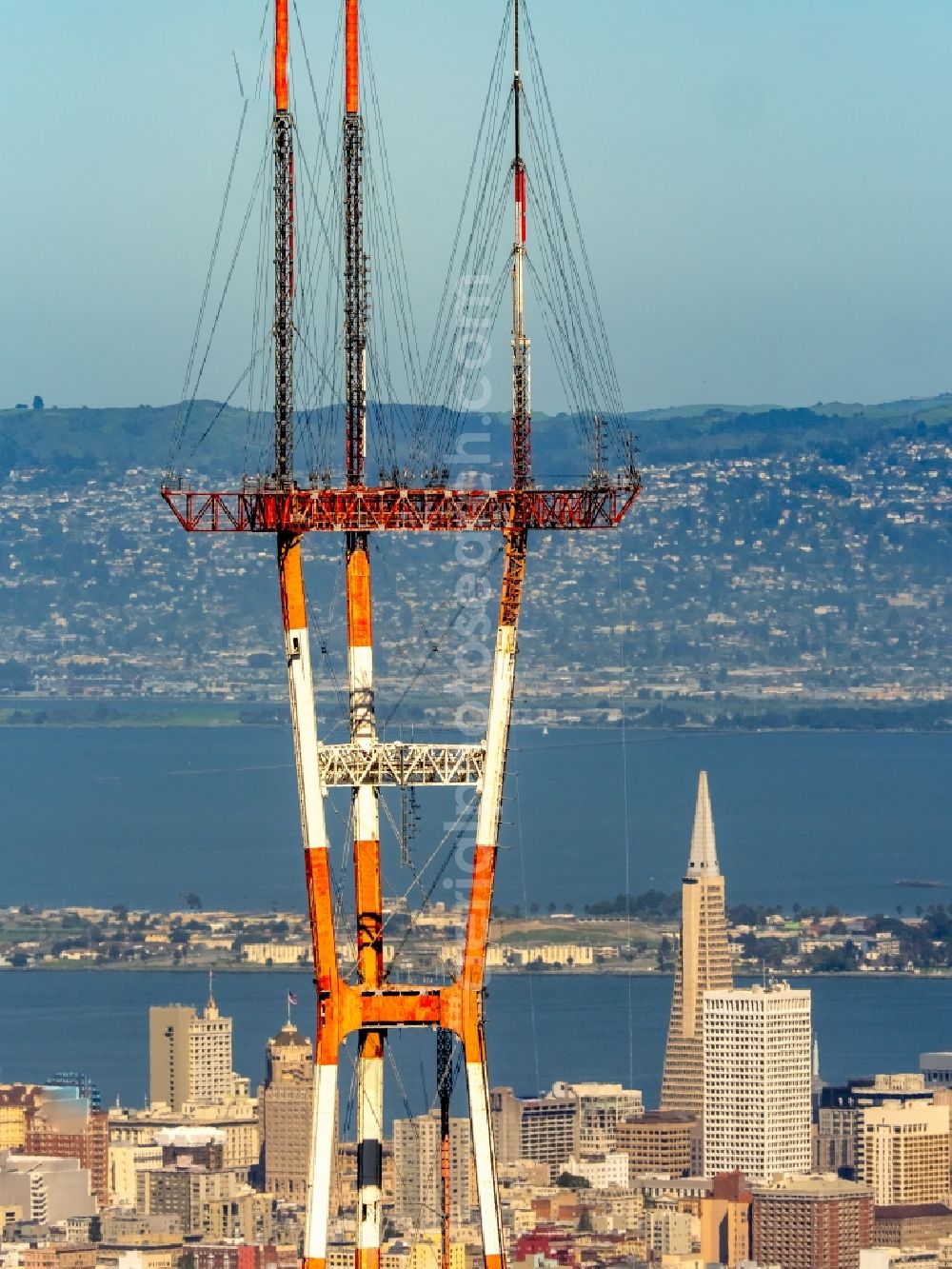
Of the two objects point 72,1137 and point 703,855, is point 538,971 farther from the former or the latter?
point 72,1137

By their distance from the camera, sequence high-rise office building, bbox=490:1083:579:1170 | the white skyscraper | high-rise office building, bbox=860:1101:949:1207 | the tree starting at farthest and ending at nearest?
1. the white skyscraper
2. high-rise office building, bbox=490:1083:579:1170
3. high-rise office building, bbox=860:1101:949:1207
4. the tree

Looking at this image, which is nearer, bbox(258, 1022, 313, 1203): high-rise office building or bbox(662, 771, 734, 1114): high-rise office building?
bbox(258, 1022, 313, 1203): high-rise office building

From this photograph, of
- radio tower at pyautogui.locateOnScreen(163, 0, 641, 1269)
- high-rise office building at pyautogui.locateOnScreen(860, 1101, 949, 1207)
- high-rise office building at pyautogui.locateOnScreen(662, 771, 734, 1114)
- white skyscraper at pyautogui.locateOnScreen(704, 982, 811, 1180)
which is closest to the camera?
radio tower at pyautogui.locateOnScreen(163, 0, 641, 1269)

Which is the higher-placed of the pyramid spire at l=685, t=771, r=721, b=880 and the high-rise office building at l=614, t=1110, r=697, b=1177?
the pyramid spire at l=685, t=771, r=721, b=880

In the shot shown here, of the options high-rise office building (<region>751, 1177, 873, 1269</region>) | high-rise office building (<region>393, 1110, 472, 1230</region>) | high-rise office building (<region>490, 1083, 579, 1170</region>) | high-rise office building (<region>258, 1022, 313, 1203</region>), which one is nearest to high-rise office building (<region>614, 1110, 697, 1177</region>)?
high-rise office building (<region>490, 1083, 579, 1170</region>)

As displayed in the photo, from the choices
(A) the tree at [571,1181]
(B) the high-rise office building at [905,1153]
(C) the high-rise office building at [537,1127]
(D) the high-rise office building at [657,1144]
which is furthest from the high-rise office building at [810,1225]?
(D) the high-rise office building at [657,1144]

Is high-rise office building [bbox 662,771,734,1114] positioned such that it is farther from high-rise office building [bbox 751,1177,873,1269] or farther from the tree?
high-rise office building [bbox 751,1177,873,1269]

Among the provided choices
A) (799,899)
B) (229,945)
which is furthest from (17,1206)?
(799,899)

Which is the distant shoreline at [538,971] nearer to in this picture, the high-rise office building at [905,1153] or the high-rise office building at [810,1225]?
the high-rise office building at [905,1153]
